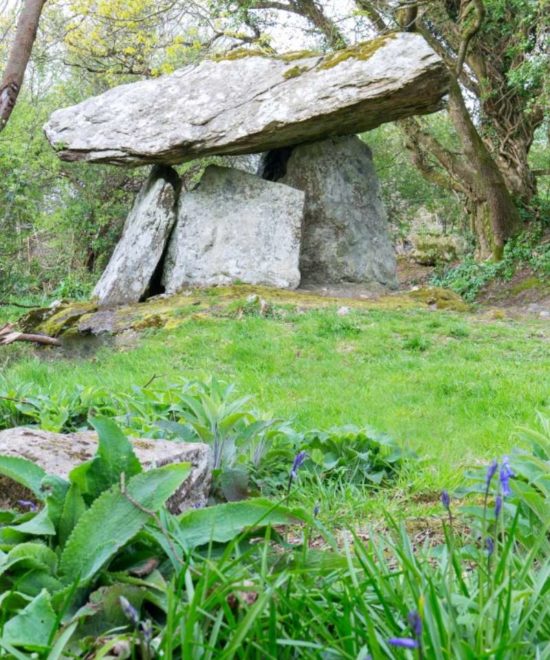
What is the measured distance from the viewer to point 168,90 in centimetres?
1127

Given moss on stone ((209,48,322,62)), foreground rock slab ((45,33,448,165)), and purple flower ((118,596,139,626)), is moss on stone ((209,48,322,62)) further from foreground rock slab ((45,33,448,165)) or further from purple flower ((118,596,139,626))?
purple flower ((118,596,139,626))

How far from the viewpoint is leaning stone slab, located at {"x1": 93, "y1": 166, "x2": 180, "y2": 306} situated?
11078mm

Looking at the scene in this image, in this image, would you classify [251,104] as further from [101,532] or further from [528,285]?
[101,532]

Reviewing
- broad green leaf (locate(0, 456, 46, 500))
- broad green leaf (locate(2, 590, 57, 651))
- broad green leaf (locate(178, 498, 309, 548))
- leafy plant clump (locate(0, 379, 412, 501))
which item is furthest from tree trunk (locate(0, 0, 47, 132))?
broad green leaf (locate(2, 590, 57, 651))

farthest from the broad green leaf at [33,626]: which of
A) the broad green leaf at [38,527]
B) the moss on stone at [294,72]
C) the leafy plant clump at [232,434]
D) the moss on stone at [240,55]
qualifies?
the moss on stone at [240,55]

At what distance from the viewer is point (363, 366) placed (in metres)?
6.93

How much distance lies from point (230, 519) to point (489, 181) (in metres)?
13.9

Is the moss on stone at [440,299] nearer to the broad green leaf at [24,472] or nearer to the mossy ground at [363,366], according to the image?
the mossy ground at [363,366]

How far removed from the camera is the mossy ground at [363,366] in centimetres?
407

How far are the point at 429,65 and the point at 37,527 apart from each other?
31.3ft

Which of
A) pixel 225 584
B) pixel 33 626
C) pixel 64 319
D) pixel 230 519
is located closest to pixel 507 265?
pixel 64 319

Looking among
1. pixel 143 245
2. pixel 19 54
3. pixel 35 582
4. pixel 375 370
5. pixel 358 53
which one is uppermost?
pixel 358 53

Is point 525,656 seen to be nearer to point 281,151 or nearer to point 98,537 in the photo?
point 98,537

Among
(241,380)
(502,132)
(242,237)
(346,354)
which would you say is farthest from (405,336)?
(502,132)
